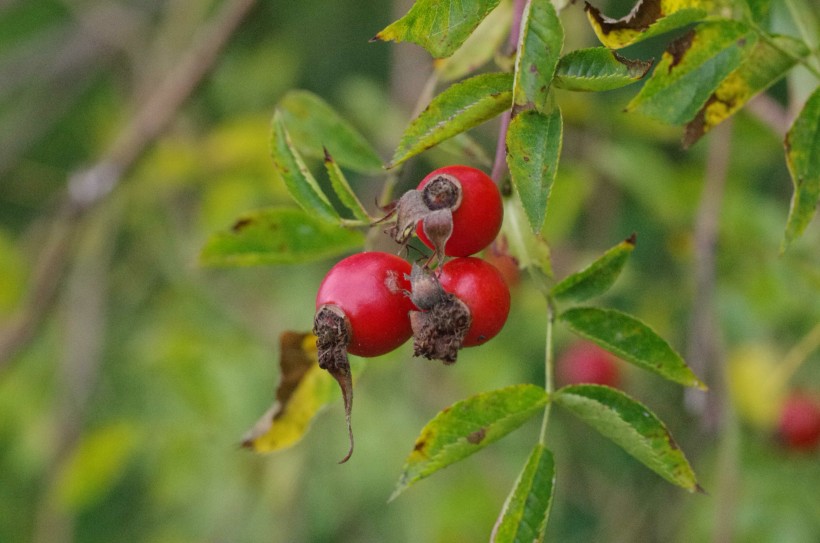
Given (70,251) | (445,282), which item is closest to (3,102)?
(70,251)

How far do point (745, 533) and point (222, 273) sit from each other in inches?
78.4

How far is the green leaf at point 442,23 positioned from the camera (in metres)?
0.87

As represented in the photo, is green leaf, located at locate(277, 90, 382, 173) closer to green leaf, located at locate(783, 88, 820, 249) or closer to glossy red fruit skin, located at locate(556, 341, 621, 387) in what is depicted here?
green leaf, located at locate(783, 88, 820, 249)

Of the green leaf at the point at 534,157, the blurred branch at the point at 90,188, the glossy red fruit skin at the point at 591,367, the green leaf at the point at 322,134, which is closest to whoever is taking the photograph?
the green leaf at the point at 534,157

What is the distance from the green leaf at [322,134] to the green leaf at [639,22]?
47 cm

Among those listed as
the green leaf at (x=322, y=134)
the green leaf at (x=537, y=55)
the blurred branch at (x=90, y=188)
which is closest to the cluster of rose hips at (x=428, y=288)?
the green leaf at (x=537, y=55)

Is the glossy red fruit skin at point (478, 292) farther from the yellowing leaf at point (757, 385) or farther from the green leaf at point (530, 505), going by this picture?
the yellowing leaf at point (757, 385)

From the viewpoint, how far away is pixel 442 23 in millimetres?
871

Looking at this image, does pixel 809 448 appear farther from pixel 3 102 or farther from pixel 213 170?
pixel 3 102

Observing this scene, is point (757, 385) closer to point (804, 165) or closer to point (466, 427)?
point (804, 165)

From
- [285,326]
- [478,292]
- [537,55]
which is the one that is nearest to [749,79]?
[537,55]

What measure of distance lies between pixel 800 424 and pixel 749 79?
6.10 ft

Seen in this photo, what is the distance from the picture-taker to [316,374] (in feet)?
4.00

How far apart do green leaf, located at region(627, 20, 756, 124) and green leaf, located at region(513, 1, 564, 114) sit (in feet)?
0.43
